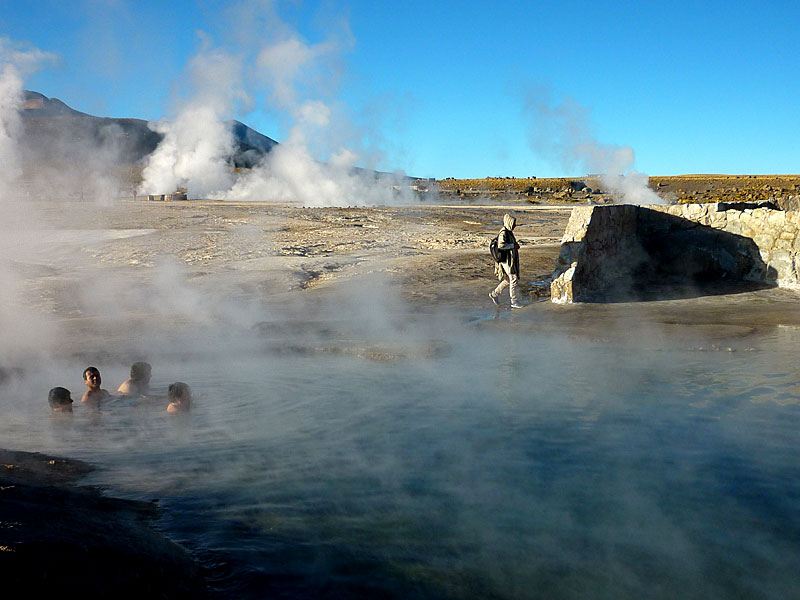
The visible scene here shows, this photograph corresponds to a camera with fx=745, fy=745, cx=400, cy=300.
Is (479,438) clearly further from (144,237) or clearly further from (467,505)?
(144,237)

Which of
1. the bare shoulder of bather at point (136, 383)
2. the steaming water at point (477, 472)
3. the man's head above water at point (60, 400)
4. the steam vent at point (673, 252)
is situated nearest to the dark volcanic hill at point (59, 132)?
the bare shoulder of bather at point (136, 383)

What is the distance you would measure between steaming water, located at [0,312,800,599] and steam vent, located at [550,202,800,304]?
3.27 meters

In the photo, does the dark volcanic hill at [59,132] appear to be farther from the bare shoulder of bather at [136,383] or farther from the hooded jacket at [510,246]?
the hooded jacket at [510,246]

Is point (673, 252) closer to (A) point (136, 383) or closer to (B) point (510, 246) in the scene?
(B) point (510, 246)

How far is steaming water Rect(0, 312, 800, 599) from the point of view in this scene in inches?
123

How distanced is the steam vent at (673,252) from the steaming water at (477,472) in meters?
3.27

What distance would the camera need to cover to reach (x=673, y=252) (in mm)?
11516

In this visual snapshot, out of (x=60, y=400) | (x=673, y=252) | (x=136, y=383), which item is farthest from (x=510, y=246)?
(x=60, y=400)

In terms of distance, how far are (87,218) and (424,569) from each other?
21.8m

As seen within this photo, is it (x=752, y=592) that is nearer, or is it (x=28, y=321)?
(x=752, y=592)

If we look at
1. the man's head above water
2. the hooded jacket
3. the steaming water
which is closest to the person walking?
the hooded jacket

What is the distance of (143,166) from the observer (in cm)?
4997

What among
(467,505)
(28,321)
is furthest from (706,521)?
(28,321)

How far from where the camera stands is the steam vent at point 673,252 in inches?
411
